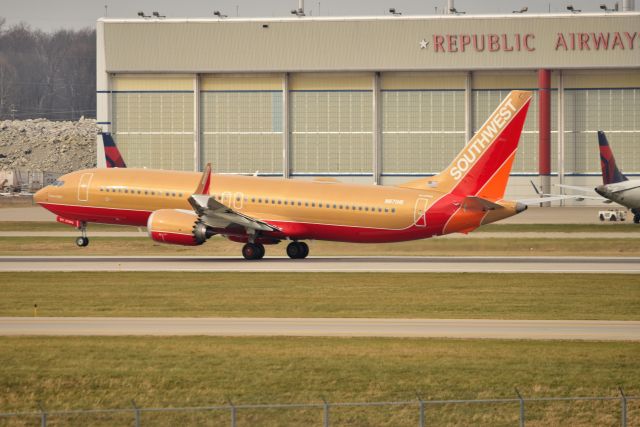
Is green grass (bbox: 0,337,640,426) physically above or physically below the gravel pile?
below

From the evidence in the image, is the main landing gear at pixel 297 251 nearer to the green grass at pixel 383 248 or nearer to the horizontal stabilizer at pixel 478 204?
the green grass at pixel 383 248

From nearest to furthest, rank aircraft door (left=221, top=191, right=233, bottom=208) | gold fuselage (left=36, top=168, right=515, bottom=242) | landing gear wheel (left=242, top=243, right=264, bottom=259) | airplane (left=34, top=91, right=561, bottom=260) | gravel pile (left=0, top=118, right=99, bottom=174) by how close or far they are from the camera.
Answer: airplane (left=34, top=91, right=561, bottom=260) < gold fuselage (left=36, top=168, right=515, bottom=242) < landing gear wheel (left=242, top=243, right=264, bottom=259) < aircraft door (left=221, top=191, right=233, bottom=208) < gravel pile (left=0, top=118, right=99, bottom=174)

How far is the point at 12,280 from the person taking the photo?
49750 millimetres

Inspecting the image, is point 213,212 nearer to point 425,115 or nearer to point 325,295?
point 325,295

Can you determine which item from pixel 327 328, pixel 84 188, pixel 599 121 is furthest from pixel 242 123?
pixel 327 328

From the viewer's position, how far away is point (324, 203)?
60375 millimetres

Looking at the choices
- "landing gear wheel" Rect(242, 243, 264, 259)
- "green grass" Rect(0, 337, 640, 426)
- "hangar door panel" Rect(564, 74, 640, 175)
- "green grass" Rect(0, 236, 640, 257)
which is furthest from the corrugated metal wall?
"green grass" Rect(0, 337, 640, 426)

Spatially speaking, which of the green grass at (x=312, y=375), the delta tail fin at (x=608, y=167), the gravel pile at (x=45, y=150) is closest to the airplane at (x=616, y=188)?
the delta tail fin at (x=608, y=167)

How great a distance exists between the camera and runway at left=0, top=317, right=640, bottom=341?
36.5 meters

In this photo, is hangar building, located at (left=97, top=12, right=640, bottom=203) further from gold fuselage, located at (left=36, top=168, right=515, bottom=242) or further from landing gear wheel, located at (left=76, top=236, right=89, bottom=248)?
gold fuselage, located at (left=36, top=168, right=515, bottom=242)

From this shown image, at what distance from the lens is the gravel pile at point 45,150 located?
163m

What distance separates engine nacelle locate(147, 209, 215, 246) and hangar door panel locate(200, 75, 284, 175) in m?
56.5

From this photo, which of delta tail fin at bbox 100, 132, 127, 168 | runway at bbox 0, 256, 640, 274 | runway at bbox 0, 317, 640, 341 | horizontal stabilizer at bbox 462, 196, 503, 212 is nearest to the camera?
runway at bbox 0, 317, 640, 341

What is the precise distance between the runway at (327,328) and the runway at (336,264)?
15.2 meters
